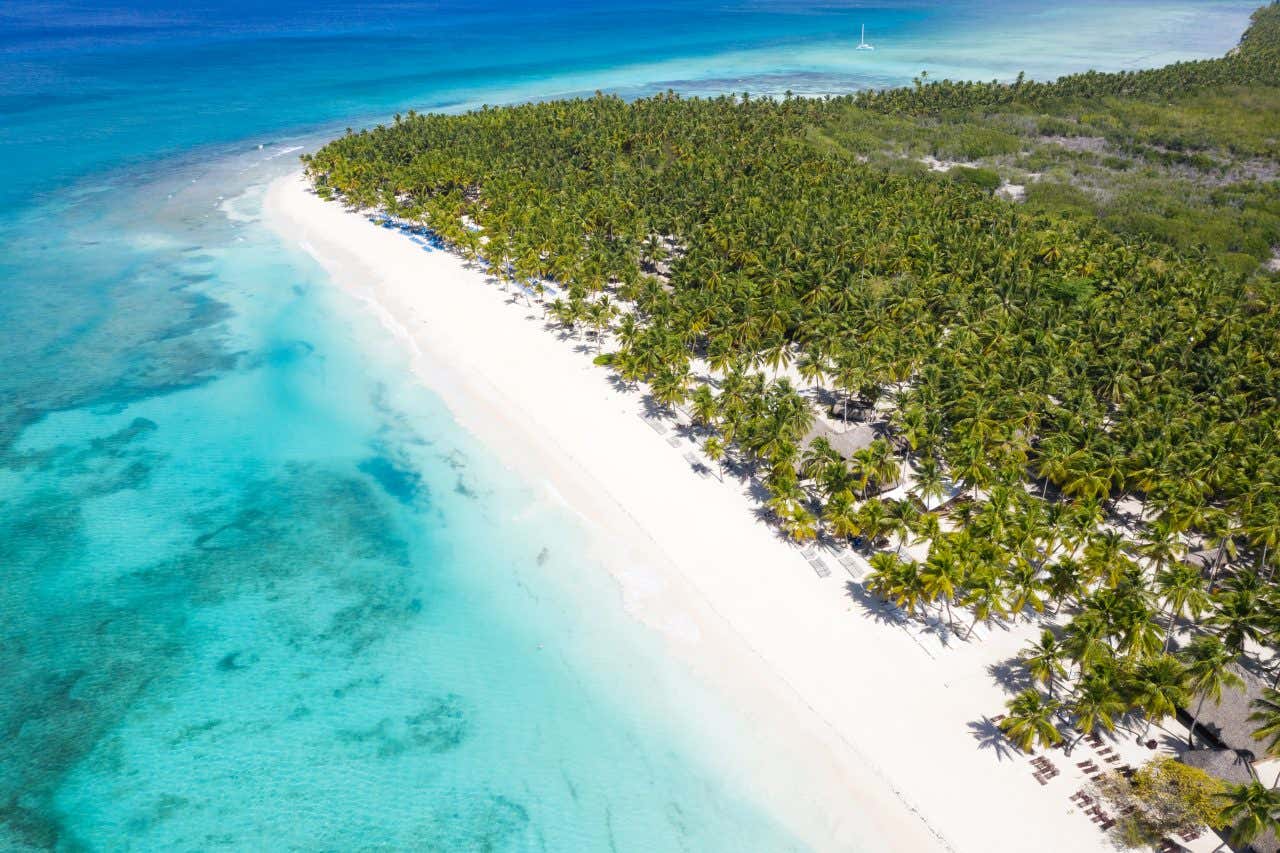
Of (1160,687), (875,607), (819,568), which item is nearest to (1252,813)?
(1160,687)

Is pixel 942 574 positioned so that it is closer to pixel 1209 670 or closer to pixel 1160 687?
pixel 1160 687

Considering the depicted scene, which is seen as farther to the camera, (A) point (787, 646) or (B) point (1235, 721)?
(A) point (787, 646)

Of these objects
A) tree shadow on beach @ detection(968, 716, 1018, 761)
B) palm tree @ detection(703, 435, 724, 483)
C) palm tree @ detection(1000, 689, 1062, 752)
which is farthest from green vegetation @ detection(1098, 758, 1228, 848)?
palm tree @ detection(703, 435, 724, 483)

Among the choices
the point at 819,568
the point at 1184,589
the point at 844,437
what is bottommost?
the point at 819,568

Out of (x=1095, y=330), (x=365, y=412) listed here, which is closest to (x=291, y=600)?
(x=365, y=412)

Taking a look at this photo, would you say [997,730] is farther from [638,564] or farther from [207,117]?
[207,117]

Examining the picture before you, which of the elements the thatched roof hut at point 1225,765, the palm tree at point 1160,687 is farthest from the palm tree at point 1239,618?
the thatched roof hut at point 1225,765

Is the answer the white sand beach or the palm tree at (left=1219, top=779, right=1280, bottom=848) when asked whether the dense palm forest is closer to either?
the white sand beach
